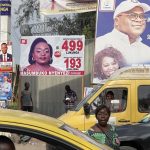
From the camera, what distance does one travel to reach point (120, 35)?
56.4 ft

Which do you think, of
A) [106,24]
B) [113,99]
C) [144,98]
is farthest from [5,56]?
[144,98]

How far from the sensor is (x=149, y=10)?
17.4m

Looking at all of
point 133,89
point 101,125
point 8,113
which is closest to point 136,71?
point 133,89

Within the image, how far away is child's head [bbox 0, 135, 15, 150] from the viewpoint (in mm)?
3424

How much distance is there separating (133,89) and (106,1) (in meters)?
7.31

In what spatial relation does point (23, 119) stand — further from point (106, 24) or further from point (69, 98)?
point (106, 24)

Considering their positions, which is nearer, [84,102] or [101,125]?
[101,125]

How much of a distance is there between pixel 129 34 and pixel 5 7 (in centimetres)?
407

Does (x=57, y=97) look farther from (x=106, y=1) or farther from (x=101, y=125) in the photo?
(x=101, y=125)

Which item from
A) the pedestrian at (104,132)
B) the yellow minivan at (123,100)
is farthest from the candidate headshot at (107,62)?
the pedestrian at (104,132)

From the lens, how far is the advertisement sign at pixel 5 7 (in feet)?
53.4

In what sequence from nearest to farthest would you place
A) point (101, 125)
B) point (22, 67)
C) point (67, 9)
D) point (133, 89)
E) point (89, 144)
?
point (89, 144) < point (101, 125) < point (133, 89) < point (22, 67) < point (67, 9)

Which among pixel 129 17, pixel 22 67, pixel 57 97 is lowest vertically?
pixel 57 97

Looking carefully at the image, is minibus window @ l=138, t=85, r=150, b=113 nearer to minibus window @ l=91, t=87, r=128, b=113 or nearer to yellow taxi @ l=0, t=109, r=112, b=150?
minibus window @ l=91, t=87, r=128, b=113
